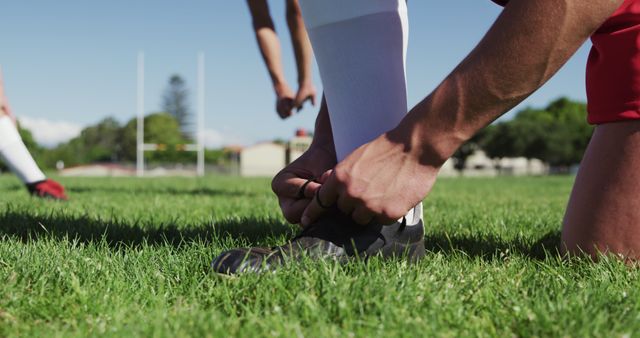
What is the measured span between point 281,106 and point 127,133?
73413 millimetres

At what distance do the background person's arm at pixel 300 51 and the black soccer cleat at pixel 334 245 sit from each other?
207cm

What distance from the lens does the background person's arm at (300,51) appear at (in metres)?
3.51

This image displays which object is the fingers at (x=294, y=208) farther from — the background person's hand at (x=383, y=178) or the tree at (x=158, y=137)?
the tree at (x=158, y=137)

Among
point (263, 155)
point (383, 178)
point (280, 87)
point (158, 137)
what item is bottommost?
point (263, 155)

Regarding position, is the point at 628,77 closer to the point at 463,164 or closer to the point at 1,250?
the point at 1,250

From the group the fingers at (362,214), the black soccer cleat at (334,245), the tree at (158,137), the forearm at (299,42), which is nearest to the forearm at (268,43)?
the forearm at (299,42)

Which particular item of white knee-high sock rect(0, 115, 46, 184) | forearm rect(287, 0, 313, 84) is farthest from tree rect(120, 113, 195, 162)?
forearm rect(287, 0, 313, 84)

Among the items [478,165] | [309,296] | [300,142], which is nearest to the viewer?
[309,296]

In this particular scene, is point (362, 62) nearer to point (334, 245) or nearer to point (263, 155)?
point (334, 245)

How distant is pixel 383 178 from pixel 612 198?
1056 mm

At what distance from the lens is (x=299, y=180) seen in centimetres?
145

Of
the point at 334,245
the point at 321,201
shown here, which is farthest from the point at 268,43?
the point at 321,201

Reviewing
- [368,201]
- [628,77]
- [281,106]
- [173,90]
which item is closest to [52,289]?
[368,201]

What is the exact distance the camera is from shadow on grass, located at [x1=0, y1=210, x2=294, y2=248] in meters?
1.99
